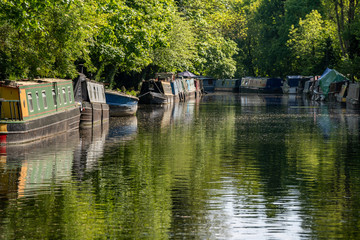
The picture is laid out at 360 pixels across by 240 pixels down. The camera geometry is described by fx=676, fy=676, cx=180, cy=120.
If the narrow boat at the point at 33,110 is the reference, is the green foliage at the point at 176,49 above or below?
above

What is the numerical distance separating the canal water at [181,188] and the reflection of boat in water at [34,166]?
0.08 ft

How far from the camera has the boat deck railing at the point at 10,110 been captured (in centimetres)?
2142

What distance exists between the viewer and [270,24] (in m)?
99.1

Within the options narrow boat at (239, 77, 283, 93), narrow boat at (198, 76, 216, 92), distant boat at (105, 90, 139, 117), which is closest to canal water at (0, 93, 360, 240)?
distant boat at (105, 90, 139, 117)

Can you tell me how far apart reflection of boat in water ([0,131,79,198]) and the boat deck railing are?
3.37 feet

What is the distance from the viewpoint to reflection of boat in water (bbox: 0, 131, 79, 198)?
13.5 metres

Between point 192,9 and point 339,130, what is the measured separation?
34028 millimetres

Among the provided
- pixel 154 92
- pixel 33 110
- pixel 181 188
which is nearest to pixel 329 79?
pixel 154 92

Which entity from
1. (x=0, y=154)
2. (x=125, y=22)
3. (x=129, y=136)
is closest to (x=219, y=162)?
(x=0, y=154)

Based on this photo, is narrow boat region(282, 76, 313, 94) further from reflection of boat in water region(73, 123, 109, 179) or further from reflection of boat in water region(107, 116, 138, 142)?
reflection of boat in water region(73, 123, 109, 179)

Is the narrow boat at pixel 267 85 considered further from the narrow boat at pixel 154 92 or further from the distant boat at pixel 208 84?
the narrow boat at pixel 154 92

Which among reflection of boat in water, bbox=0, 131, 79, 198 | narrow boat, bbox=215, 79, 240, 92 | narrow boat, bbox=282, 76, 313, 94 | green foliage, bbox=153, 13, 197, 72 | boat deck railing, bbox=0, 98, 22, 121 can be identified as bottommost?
narrow boat, bbox=215, 79, 240, 92

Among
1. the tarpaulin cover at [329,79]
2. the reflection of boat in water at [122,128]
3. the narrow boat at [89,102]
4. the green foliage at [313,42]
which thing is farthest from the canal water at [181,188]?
the green foliage at [313,42]

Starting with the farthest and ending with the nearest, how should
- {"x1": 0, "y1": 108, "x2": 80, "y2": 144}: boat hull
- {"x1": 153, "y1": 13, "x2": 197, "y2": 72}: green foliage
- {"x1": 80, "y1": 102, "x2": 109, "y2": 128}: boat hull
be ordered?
{"x1": 153, "y1": 13, "x2": 197, "y2": 72}: green foliage → {"x1": 80, "y1": 102, "x2": 109, "y2": 128}: boat hull → {"x1": 0, "y1": 108, "x2": 80, "y2": 144}: boat hull
